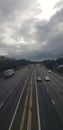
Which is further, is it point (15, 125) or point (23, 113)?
point (23, 113)

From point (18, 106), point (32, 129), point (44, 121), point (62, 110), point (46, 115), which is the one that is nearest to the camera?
point (32, 129)

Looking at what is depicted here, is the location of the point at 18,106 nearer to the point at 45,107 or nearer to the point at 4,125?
the point at 45,107

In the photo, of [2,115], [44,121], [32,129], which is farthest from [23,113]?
[32,129]

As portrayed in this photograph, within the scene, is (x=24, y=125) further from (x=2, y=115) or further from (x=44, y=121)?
(x=2, y=115)

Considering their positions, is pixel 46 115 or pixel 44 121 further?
pixel 46 115

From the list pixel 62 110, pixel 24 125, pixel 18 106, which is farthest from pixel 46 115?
pixel 18 106

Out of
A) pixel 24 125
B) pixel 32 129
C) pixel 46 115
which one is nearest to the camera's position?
pixel 32 129

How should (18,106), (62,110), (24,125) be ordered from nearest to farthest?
(24,125) < (62,110) < (18,106)

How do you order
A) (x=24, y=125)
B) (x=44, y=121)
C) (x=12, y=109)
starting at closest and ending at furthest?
(x=24, y=125), (x=44, y=121), (x=12, y=109)

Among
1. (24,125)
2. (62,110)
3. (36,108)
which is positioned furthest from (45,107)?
(24,125)
